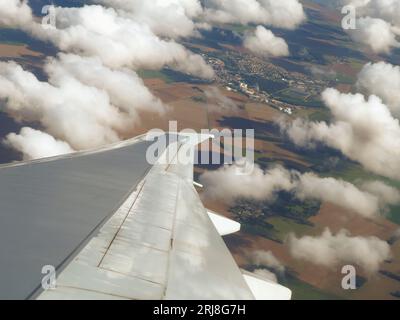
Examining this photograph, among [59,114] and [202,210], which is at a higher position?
[59,114]
